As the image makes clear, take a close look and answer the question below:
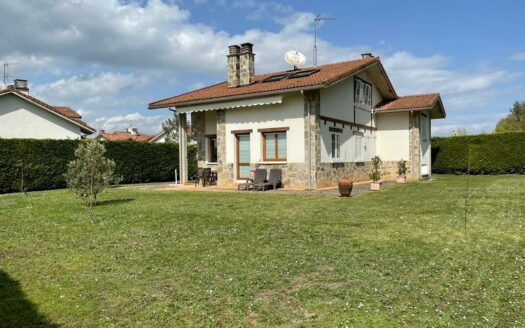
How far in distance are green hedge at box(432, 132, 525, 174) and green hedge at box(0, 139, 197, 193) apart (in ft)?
66.2

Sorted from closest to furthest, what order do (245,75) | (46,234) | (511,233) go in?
(511,233) < (46,234) < (245,75)

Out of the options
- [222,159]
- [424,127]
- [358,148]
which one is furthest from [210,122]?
[424,127]

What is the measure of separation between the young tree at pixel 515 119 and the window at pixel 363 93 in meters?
29.2

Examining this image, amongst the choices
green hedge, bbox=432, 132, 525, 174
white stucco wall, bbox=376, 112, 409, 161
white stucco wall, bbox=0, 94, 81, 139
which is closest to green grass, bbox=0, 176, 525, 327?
white stucco wall, bbox=376, 112, 409, 161

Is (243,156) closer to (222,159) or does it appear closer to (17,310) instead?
(222,159)

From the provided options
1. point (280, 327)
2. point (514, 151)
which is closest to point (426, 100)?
point (514, 151)

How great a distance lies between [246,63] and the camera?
2142 centimetres

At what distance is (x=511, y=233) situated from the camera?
26.4 ft

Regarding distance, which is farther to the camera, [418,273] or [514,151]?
[514,151]

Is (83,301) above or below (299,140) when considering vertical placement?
below

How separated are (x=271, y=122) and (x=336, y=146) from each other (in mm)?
3607

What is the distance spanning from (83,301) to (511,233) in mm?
7904

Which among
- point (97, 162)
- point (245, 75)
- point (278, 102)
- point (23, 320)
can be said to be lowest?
point (23, 320)

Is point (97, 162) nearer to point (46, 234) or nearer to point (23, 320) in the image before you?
point (46, 234)
